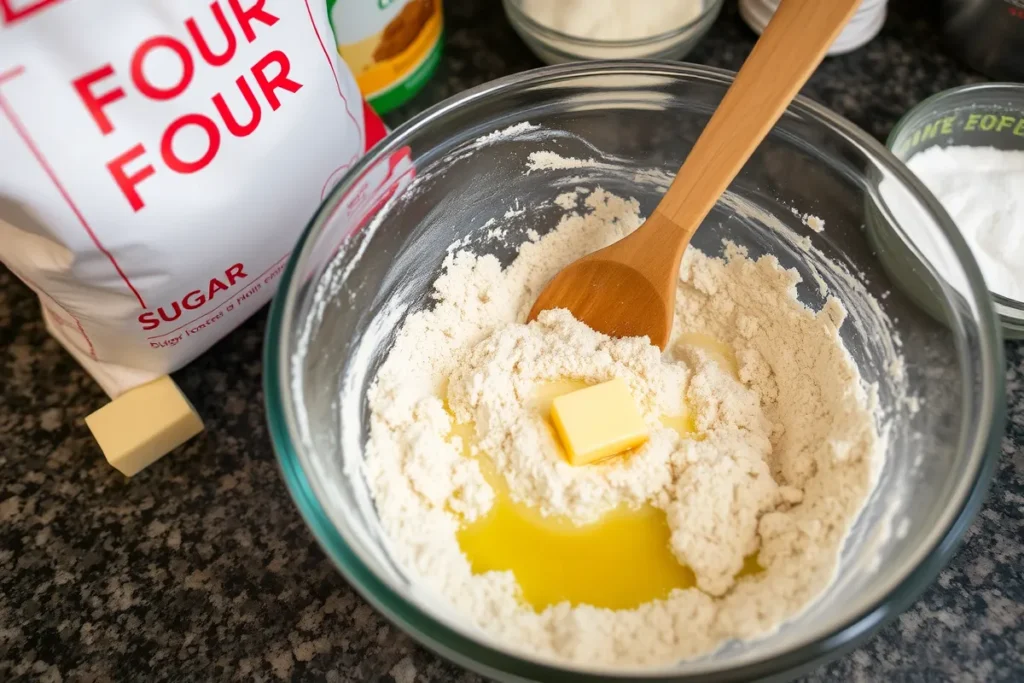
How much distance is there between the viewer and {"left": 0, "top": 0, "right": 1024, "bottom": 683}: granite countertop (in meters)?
0.82

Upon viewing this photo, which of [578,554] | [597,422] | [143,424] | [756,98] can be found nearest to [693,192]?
[756,98]

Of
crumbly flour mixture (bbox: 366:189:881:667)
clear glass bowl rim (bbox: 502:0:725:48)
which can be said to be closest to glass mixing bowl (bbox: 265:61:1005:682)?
crumbly flour mixture (bbox: 366:189:881:667)

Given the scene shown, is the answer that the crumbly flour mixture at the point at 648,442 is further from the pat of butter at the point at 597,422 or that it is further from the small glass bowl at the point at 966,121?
the small glass bowl at the point at 966,121

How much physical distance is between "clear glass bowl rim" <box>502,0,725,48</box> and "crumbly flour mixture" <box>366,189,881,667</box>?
21 centimetres

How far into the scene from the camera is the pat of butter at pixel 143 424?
34.7 inches

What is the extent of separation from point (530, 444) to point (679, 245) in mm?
269

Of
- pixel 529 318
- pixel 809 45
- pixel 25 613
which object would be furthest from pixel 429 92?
pixel 25 613

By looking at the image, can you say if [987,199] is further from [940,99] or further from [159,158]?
[159,158]

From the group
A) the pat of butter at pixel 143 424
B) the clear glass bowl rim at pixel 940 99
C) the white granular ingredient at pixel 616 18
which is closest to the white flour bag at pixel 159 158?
the pat of butter at pixel 143 424

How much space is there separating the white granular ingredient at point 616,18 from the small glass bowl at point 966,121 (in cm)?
32

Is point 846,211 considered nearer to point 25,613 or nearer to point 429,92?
point 429,92

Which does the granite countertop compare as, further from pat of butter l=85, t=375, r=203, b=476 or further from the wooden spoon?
the wooden spoon

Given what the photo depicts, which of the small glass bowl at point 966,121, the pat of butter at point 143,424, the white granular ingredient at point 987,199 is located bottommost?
the white granular ingredient at point 987,199

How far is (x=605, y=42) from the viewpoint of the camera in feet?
3.39
